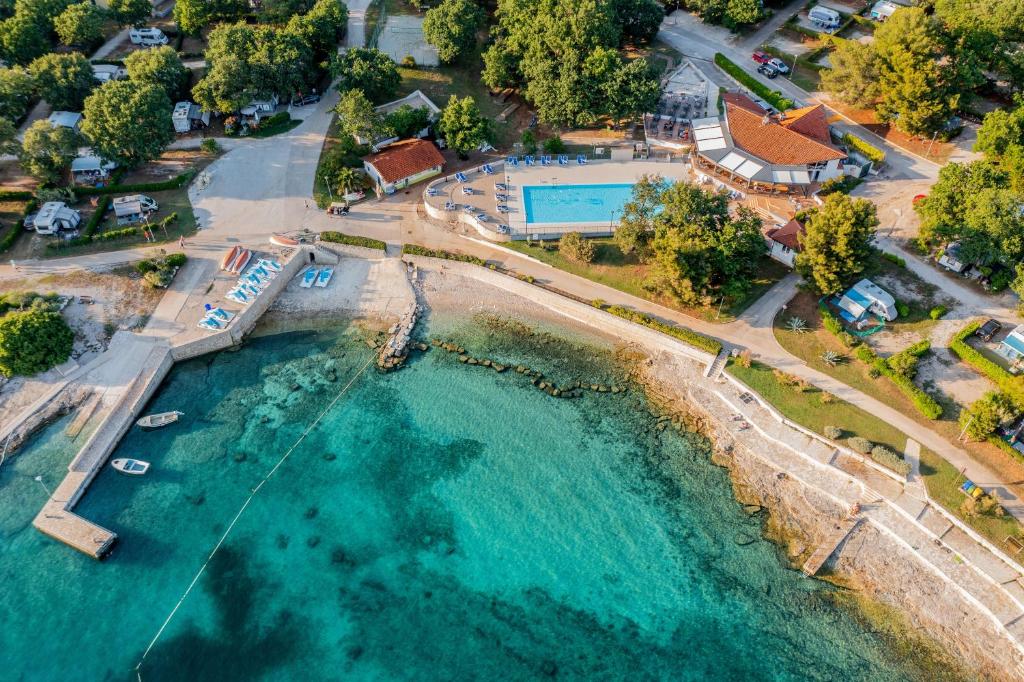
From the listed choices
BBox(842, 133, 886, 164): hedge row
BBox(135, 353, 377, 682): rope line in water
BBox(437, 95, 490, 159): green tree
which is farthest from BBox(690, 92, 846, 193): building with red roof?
BBox(135, 353, 377, 682): rope line in water

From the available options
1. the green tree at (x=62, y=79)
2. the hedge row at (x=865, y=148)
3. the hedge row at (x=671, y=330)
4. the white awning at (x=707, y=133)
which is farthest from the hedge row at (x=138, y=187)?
the hedge row at (x=865, y=148)

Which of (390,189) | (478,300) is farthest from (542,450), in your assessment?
(390,189)

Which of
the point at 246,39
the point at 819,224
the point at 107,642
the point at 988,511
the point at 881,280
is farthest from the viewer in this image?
the point at 246,39

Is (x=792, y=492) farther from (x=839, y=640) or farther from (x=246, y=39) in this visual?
(x=246, y=39)

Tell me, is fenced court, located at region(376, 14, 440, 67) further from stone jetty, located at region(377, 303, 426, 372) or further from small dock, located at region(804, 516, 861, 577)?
small dock, located at region(804, 516, 861, 577)

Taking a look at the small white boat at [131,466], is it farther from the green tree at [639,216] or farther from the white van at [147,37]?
the white van at [147,37]

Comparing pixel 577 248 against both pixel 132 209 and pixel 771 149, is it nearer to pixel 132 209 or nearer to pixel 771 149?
pixel 771 149

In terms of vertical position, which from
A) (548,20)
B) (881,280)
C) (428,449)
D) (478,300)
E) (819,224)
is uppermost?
(548,20)

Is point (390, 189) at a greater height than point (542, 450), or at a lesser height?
greater
